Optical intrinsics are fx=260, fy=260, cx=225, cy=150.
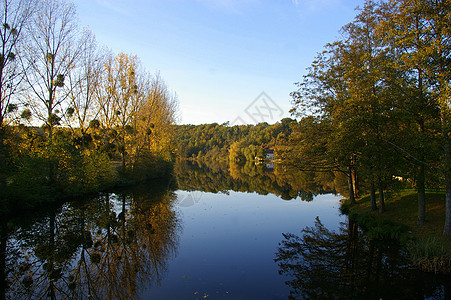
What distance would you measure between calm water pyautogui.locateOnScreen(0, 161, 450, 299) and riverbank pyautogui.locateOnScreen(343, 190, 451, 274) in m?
0.62

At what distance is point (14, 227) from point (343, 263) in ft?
52.1

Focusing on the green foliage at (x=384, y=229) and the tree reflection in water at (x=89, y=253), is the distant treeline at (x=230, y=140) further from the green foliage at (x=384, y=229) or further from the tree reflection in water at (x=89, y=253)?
the tree reflection in water at (x=89, y=253)

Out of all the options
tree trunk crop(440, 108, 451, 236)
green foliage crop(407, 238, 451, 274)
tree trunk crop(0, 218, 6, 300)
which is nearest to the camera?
tree trunk crop(0, 218, 6, 300)

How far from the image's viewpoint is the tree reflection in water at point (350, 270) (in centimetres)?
779

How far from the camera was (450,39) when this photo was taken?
33.7ft

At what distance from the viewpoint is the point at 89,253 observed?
1050cm

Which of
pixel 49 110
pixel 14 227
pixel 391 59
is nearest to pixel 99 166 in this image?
pixel 49 110

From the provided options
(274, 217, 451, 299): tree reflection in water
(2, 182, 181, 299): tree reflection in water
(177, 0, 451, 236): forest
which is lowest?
(274, 217, 451, 299): tree reflection in water

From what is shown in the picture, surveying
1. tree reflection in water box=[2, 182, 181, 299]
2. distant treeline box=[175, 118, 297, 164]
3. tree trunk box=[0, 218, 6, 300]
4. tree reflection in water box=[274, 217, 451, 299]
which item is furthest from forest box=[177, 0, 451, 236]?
distant treeline box=[175, 118, 297, 164]

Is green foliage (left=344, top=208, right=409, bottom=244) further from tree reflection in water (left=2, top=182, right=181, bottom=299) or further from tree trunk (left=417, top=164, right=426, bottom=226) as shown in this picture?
tree reflection in water (left=2, top=182, right=181, bottom=299)

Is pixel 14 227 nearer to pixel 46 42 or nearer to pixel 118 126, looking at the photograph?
pixel 46 42

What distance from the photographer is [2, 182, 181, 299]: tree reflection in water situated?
7.78 m

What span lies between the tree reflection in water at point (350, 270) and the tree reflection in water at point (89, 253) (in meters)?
4.79

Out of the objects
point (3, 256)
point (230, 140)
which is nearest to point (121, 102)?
point (3, 256)
